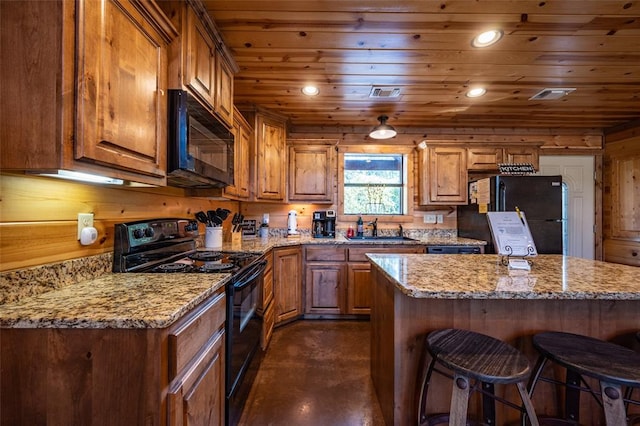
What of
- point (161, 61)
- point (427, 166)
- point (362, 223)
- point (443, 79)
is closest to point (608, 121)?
point (427, 166)

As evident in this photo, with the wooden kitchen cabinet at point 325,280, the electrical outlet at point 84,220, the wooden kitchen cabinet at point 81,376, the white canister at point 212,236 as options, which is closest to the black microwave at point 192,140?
the electrical outlet at point 84,220

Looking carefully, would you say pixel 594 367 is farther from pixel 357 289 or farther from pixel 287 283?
pixel 287 283

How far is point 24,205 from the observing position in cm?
100

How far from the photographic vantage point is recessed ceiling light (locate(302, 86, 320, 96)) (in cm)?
258

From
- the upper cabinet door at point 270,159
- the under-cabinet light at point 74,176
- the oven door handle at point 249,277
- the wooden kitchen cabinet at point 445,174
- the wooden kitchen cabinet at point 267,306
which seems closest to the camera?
the under-cabinet light at point 74,176

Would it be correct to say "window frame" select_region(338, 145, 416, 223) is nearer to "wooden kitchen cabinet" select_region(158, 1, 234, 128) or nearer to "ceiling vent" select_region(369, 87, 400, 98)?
"ceiling vent" select_region(369, 87, 400, 98)

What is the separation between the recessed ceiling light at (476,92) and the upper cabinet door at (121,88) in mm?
2590

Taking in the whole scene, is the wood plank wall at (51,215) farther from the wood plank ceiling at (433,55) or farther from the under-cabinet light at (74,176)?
the wood plank ceiling at (433,55)

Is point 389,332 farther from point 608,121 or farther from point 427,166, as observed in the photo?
point 608,121

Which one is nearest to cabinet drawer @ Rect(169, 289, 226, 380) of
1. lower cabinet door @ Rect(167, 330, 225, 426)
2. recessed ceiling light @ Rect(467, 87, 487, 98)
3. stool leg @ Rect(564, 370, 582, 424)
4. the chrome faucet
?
lower cabinet door @ Rect(167, 330, 225, 426)

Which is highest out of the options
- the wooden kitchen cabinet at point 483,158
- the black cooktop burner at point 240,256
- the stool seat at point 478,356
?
the wooden kitchen cabinet at point 483,158

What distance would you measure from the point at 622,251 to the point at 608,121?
163 centimetres

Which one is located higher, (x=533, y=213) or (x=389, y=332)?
(x=533, y=213)

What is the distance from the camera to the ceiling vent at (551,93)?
2.59 metres
